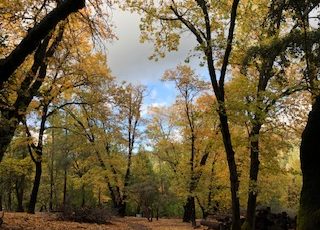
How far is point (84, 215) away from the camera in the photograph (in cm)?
2344

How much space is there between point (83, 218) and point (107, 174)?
15749 millimetres

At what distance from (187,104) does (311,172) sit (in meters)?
25.7

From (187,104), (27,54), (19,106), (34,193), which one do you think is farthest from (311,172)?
(187,104)

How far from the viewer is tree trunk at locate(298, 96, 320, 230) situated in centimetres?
875

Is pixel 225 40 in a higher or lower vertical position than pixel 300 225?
higher

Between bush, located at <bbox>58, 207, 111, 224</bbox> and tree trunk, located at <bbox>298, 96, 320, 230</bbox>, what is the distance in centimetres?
1641

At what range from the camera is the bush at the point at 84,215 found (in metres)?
23.0

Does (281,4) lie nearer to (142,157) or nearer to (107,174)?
(107,174)

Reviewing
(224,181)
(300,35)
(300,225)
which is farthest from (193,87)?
(300,225)

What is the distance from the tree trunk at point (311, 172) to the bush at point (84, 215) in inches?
646

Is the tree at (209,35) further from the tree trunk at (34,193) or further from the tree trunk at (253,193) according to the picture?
the tree trunk at (34,193)

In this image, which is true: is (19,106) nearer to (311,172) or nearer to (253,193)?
(311,172)

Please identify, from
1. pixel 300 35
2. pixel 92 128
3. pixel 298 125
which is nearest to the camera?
pixel 300 35

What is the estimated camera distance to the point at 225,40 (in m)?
14.8
